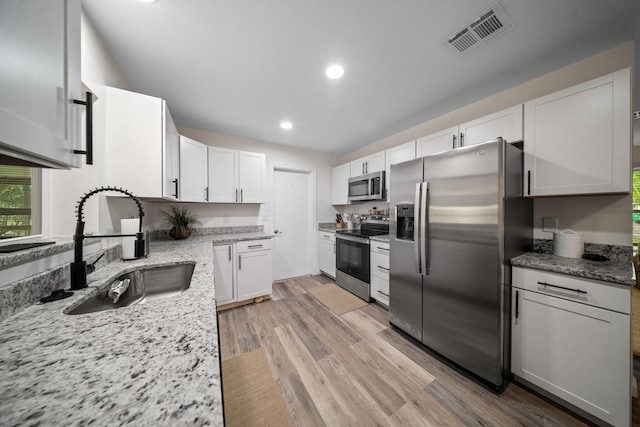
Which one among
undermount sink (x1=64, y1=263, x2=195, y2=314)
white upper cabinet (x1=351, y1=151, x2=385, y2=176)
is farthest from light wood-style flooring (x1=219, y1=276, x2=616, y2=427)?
white upper cabinet (x1=351, y1=151, x2=385, y2=176)

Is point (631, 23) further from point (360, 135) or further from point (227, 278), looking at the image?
point (227, 278)

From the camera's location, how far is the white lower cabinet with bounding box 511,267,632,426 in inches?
45.1

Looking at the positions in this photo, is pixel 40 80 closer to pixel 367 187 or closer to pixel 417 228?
pixel 417 228

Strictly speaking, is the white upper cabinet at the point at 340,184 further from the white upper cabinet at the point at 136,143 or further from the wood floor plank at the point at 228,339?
the white upper cabinet at the point at 136,143

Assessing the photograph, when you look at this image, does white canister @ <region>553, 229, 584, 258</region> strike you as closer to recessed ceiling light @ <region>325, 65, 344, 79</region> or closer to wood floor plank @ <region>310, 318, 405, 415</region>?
wood floor plank @ <region>310, 318, 405, 415</region>

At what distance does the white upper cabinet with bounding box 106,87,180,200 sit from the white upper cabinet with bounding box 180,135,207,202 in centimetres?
81

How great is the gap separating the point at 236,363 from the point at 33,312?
1.36m

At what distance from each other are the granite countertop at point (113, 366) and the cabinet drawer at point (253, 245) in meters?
1.82

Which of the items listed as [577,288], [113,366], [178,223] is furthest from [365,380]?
[178,223]

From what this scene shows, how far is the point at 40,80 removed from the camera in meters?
0.56

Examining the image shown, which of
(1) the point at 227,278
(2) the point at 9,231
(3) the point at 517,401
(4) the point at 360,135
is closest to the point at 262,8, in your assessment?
(2) the point at 9,231

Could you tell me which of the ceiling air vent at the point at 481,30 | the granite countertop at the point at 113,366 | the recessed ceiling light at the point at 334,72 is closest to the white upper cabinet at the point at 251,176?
the recessed ceiling light at the point at 334,72

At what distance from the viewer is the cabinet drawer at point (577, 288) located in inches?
45.1

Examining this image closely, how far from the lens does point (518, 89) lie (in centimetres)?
195
